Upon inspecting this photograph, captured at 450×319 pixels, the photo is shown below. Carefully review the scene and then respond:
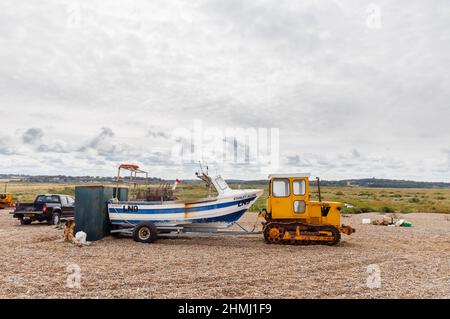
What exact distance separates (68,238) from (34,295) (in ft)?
23.3

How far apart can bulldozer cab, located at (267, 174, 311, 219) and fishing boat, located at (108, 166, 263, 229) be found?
1.00 meters

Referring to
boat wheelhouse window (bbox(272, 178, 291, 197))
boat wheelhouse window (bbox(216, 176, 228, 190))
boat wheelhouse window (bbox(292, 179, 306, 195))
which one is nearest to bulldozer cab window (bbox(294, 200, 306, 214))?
boat wheelhouse window (bbox(292, 179, 306, 195))

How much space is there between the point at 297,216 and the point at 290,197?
2.42 ft

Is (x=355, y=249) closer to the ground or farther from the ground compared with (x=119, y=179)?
closer to the ground

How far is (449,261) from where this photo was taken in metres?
11.6

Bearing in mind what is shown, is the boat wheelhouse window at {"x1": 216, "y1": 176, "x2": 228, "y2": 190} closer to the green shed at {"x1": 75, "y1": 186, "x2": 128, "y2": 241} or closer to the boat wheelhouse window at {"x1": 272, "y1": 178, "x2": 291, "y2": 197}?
the boat wheelhouse window at {"x1": 272, "y1": 178, "x2": 291, "y2": 197}

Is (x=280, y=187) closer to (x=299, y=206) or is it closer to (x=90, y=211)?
(x=299, y=206)

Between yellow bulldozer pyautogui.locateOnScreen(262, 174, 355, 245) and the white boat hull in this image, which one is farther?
the white boat hull

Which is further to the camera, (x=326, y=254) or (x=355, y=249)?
(x=355, y=249)

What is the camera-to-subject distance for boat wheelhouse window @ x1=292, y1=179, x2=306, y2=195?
544 inches

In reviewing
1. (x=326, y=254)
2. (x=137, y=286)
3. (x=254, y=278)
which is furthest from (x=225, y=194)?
(x=137, y=286)

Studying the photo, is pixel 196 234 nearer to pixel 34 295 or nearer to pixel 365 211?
pixel 34 295

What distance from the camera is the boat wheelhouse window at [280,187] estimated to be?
45.6 feet

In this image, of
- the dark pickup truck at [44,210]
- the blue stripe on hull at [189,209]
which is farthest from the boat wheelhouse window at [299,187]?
the dark pickup truck at [44,210]
